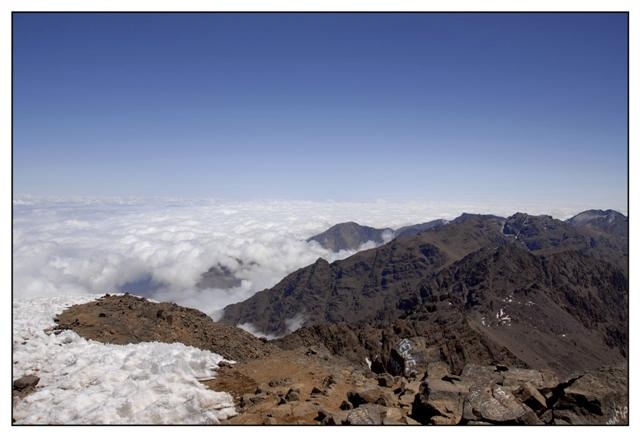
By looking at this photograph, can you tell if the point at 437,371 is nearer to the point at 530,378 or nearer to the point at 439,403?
the point at 530,378

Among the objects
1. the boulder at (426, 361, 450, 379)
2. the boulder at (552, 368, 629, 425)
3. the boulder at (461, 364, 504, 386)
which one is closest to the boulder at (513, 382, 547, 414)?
the boulder at (552, 368, 629, 425)

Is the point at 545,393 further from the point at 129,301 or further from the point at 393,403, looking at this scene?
the point at 129,301

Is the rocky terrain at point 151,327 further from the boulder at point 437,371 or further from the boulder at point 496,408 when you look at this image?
the boulder at point 496,408

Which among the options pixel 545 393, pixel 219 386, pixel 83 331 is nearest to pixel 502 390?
pixel 545 393

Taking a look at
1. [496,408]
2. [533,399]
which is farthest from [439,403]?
[533,399]

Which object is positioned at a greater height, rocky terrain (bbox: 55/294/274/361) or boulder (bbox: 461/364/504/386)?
boulder (bbox: 461/364/504/386)

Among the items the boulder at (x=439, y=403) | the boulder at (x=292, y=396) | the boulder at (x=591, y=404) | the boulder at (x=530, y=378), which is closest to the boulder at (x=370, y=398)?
the boulder at (x=439, y=403)

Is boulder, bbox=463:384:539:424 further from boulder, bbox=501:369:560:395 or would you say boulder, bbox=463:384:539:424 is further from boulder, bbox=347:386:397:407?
boulder, bbox=347:386:397:407
